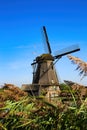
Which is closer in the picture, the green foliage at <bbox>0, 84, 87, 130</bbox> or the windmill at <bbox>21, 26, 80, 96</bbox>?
the green foliage at <bbox>0, 84, 87, 130</bbox>

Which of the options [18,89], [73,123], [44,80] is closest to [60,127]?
[73,123]

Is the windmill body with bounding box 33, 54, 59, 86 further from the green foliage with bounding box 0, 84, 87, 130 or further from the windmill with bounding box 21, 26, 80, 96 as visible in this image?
the green foliage with bounding box 0, 84, 87, 130

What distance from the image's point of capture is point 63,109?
7.41 ft

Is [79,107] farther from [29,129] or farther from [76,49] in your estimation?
[76,49]

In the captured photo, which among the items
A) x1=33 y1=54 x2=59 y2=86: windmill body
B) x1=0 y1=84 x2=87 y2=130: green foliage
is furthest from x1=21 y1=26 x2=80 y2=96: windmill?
x1=0 y1=84 x2=87 y2=130: green foliage

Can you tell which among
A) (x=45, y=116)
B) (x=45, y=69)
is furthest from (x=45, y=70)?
(x=45, y=116)

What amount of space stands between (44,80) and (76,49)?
6902mm

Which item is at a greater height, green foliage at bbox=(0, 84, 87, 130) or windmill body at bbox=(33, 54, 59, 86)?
windmill body at bbox=(33, 54, 59, 86)

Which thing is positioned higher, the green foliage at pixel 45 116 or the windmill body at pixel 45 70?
the windmill body at pixel 45 70

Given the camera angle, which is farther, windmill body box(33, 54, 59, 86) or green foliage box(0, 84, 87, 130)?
windmill body box(33, 54, 59, 86)

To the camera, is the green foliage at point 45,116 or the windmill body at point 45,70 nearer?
the green foliage at point 45,116

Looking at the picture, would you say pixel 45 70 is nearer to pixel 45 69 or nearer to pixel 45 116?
pixel 45 69

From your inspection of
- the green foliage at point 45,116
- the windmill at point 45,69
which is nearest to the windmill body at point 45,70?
the windmill at point 45,69

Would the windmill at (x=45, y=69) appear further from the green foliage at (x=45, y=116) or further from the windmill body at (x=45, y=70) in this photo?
the green foliage at (x=45, y=116)
